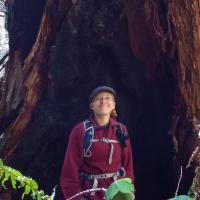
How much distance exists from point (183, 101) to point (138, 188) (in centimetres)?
147

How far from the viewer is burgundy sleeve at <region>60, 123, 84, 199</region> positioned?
3766 mm

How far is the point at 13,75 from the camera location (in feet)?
16.4

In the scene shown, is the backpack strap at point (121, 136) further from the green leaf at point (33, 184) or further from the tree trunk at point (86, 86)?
the green leaf at point (33, 184)

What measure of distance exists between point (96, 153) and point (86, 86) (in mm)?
1479

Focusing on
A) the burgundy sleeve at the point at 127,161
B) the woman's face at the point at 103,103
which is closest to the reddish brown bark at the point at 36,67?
the woman's face at the point at 103,103

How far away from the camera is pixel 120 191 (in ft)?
4.66

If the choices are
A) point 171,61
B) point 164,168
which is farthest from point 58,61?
point 164,168

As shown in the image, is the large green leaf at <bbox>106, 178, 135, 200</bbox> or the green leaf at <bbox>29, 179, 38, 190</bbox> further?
the green leaf at <bbox>29, 179, 38, 190</bbox>

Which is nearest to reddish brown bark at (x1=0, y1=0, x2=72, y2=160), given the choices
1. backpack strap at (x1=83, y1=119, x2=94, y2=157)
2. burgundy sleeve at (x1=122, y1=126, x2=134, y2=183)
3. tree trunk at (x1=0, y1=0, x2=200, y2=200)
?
tree trunk at (x1=0, y1=0, x2=200, y2=200)

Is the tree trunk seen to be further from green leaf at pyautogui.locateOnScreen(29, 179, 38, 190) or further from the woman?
green leaf at pyautogui.locateOnScreen(29, 179, 38, 190)

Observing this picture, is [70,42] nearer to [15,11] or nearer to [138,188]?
[15,11]

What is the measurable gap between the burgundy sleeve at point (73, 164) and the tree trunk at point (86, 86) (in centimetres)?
104

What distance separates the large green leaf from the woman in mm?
2319

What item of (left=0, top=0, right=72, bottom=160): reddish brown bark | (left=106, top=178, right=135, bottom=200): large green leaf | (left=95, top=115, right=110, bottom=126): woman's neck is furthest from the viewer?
(left=0, top=0, right=72, bottom=160): reddish brown bark
